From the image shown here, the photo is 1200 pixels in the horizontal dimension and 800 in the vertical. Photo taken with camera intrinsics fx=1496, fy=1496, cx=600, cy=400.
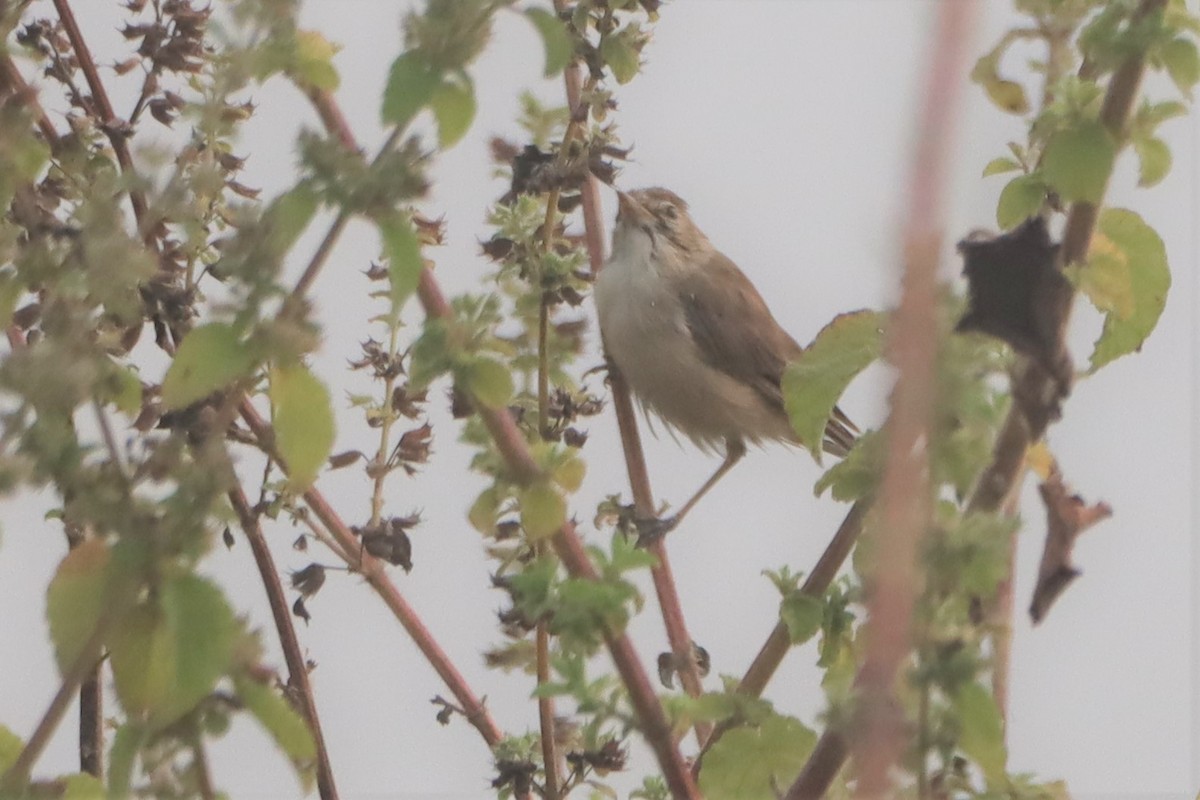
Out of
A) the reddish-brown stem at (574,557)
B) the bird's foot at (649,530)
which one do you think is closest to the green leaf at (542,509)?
A: the reddish-brown stem at (574,557)

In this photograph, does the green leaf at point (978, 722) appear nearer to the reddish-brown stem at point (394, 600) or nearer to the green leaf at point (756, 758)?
the green leaf at point (756, 758)

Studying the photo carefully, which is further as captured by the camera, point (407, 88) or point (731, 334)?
point (731, 334)

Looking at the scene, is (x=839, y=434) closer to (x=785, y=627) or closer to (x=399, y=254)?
(x=785, y=627)

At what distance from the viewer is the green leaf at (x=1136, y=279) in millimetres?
952

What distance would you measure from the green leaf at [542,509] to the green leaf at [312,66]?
0.27m

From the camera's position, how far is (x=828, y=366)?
1001 mm

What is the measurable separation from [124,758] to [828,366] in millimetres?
506

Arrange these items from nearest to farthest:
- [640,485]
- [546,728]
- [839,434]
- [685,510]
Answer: [546,728], [640,485], [685,510], [839,434]

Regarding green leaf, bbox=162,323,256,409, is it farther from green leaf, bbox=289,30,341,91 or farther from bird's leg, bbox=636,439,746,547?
bird's leg, bbox=636,439,746,547

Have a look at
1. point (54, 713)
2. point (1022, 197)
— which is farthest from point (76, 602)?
point (1022, 197)

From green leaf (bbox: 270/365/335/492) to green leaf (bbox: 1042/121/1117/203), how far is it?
406 millimetres

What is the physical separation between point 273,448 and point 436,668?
0.86 ft

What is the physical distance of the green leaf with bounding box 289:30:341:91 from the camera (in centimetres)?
82

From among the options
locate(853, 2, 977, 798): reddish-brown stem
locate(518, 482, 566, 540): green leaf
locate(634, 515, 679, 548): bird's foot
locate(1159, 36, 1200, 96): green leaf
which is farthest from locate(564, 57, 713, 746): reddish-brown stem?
locate(853, 2, 977, 798): reddish-brown stem
